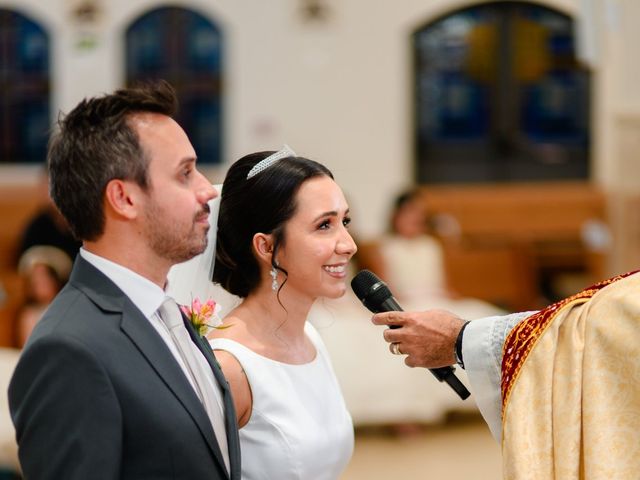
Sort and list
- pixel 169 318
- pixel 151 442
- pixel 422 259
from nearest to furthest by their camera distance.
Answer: pixel 151 442 < pixel 169 318 < pixel 422 259

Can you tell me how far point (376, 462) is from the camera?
6.88m

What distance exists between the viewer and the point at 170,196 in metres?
2.07

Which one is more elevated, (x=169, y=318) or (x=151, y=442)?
(x=169, y=318)

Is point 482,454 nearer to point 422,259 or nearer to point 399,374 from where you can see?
point 399,374

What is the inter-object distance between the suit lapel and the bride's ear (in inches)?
29.9

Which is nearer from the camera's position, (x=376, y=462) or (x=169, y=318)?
(x=169, y=318)

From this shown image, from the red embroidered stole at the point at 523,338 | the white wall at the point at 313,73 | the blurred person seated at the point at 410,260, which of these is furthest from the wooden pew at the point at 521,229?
the red embroidered stole at the point at 523,338

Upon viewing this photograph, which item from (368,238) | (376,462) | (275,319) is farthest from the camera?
(368,238)

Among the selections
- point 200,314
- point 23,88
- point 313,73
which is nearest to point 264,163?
point 200,314

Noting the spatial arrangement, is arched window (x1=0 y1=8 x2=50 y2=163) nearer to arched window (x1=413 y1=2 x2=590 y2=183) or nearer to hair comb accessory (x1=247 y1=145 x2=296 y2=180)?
arched window (x1=413 y1=2 x2=590 y2=183)

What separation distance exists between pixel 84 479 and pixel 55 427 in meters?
0.09

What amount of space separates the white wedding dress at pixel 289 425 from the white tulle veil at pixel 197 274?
143 millimetres

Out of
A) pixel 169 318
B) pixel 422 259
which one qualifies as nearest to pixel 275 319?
pixel 169 318

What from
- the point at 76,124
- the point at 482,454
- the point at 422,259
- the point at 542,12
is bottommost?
the point at 482,454
